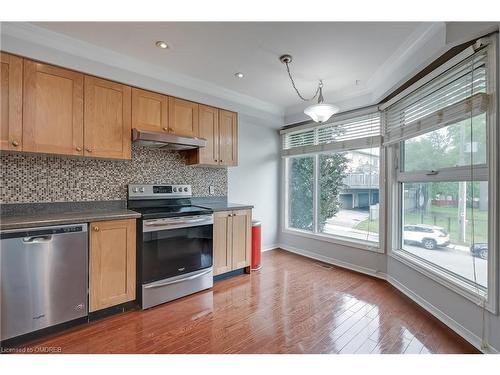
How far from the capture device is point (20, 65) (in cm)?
189

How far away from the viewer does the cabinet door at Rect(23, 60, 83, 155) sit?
1.93 m

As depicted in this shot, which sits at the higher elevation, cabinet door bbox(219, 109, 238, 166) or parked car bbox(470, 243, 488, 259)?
cabinet door bbox(219, 109, 238, 166)

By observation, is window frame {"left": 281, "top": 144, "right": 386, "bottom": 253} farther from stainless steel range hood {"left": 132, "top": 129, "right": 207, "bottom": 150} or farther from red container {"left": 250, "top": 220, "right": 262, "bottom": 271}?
stainless steel range hood {"left": 132, "top": 129, "right": 207, "bottom": 150}

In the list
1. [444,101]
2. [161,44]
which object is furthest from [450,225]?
[161,44]

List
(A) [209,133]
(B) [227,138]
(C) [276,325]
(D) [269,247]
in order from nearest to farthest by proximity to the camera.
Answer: (C) [276,325], (A) [209,133], (B) [227,138], (D) [269,247]

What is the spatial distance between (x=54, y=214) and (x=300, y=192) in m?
3.46

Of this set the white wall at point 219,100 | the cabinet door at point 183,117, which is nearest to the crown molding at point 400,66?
the white wall at point 219,100

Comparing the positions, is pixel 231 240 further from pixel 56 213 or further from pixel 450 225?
pixel 450 225

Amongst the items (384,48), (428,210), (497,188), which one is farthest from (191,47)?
(428,210)

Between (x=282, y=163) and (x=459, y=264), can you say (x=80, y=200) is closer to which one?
(x=282, y=163)

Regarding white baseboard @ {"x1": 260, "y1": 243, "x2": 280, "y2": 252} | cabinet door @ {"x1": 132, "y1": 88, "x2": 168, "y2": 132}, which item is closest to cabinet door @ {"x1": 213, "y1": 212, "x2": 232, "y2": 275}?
cabinet door @ {"x1": 132, "y1": 88, "x2": 168, "y2": 132}

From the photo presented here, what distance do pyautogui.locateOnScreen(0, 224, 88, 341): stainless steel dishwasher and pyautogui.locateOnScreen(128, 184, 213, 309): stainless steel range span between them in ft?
1.59

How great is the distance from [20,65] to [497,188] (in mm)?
3745

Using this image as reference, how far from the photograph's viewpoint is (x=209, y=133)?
3090 millimetres
